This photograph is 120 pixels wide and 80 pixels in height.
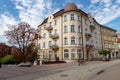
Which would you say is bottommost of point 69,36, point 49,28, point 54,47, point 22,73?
point 22,73

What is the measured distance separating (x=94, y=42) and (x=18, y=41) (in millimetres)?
25356

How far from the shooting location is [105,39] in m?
67.9

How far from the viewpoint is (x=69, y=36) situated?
154ft

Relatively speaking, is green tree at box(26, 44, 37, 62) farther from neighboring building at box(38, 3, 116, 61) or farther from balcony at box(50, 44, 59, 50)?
neighboring building at box(38, 3, 116, 61)

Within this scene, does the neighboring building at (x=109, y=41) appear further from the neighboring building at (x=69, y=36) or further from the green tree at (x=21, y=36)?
the green tree at (x=21, y=36)

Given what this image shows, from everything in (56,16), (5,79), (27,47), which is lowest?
(5,79)

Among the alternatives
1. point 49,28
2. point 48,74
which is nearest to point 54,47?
point 49,28

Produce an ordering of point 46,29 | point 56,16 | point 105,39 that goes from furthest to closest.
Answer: point 105,39 < point 46,29 < point 56,16

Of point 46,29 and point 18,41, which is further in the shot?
point 46,29

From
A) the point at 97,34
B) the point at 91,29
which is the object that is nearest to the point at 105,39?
the point at 97,34

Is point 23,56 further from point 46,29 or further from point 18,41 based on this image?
point 46,29

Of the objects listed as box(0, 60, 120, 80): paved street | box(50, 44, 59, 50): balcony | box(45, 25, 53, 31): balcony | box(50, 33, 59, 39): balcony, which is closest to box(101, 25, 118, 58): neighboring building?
box(45, 25, 53, 31): balcony

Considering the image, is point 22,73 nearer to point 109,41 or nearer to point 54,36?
point 54,36

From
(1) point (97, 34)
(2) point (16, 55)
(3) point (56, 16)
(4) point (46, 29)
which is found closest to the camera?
(2) point (16, 55)
